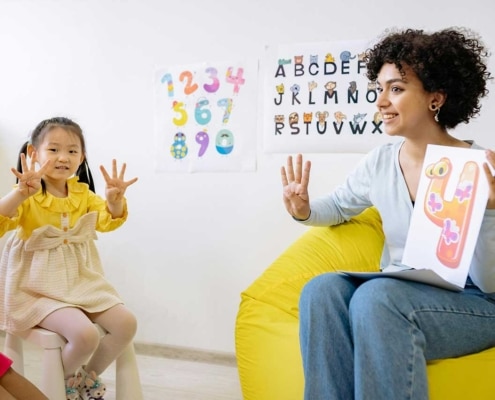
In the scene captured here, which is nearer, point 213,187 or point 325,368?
point 325,368

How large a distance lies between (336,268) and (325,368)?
0.53 m

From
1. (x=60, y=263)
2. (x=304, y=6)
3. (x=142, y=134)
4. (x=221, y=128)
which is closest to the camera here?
(x=60, y=263)

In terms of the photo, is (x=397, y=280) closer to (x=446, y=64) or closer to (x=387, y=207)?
(x=387, y=207)

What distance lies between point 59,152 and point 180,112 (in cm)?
63

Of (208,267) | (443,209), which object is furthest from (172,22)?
(443,209)

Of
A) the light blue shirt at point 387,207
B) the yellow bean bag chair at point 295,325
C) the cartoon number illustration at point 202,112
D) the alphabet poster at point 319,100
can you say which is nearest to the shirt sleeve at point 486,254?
the light blue shirt at point 387,207

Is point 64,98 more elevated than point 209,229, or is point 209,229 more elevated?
point 64,98

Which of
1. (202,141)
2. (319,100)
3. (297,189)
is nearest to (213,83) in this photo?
(202,141)

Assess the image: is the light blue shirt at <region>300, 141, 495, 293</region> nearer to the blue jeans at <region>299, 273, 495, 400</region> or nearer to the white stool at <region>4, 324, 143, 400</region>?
the blue jeans at <region>299, 273, 495, 400</region>

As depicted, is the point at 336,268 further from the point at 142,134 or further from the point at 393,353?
the point at 142,134

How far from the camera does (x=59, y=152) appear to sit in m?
1.71

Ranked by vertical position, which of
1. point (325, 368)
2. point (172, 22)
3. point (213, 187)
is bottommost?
point (325, 368)

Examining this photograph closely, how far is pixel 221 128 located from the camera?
2.16 m

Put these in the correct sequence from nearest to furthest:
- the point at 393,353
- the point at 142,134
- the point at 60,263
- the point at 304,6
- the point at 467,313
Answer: the point at 393,353 → the point at 467,313 → the point at 60,263 → the point at 304,6 → the point at 142,134
